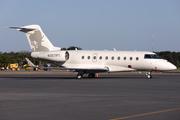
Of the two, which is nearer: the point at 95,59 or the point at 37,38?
the point at 95,59

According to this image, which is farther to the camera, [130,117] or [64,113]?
[64,113]

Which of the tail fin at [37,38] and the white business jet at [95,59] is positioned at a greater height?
the tail fin at [37,38]

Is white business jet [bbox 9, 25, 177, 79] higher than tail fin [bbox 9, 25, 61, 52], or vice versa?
tail fin [bbox 9, 25, 61, 52]

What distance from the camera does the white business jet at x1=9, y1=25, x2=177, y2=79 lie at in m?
33.2

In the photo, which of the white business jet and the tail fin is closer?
the white business jet

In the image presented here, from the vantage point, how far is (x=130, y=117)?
348 inches

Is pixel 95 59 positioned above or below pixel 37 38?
below

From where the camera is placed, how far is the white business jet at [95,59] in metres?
33.2

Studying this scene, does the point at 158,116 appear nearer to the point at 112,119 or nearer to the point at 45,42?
the point at 112,119

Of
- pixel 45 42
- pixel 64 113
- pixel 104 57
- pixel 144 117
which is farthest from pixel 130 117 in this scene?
pixel 45 42

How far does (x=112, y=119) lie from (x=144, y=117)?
101 centimetres

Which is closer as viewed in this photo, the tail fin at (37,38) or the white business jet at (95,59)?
the white business jet at (95,59)

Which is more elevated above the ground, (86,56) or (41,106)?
(86,56)

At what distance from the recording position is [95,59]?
3434 centimetres
